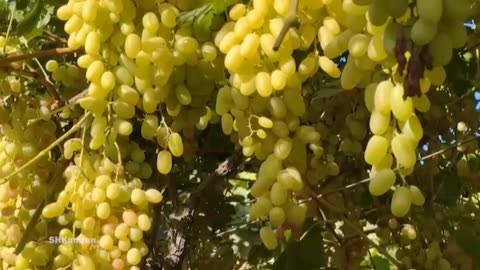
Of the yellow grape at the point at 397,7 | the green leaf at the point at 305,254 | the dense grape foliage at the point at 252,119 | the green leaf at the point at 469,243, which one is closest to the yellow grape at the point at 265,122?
the dense grape foliage at the point at 252,119

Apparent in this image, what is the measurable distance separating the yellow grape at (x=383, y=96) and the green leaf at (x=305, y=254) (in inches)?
16.7

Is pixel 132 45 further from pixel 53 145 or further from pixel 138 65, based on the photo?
pixel 53 145

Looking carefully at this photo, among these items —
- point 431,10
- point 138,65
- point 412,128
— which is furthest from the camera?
point 138,65

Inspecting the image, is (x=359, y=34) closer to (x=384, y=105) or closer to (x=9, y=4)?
(x=384, y=105)

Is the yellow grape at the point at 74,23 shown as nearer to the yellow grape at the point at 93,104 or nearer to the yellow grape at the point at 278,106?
the yellow grape at the point at 93,104

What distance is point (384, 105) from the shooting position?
59 centimetres

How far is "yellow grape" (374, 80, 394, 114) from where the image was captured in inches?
22.9

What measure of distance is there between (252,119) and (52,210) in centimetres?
23

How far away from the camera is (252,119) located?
0.71m

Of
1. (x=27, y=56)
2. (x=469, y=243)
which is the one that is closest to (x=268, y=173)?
(x=27, y=56)

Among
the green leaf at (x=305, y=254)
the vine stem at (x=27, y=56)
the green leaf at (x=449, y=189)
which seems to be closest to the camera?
the vine stem at (x=27, y=56)

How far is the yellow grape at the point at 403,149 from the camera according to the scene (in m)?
0.59

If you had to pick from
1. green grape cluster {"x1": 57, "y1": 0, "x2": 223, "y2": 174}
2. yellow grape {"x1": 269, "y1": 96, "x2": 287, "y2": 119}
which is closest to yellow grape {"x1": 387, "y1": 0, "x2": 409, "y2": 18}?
yellow grape {"x1": 269, "y1": 96, "x2": 287, "y2": 119}

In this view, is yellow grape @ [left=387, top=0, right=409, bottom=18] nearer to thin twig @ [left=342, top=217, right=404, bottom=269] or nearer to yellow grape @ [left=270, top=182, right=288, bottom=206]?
yellow grape @ [left=270, top=182, right=288, bottom=206]
